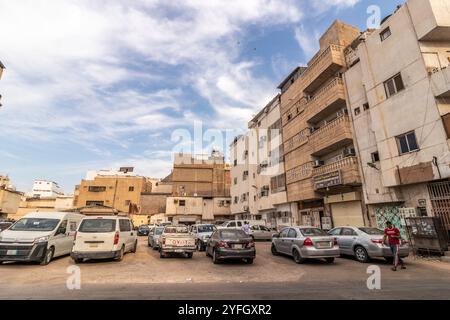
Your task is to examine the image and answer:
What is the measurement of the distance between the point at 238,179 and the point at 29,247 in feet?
114

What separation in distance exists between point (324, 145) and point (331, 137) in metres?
1.00

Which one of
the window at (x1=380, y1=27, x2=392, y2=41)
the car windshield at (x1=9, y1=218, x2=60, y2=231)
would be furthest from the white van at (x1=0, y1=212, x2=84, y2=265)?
the window at (x1=380, y1=27, x2=392, y2=41)

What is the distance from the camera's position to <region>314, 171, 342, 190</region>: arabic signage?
19797 millimetres

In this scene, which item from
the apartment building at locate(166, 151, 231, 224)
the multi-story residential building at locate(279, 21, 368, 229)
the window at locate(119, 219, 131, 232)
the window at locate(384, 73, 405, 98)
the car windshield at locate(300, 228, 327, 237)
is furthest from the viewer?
the apartment building at locate(166, 151, 231, 224)

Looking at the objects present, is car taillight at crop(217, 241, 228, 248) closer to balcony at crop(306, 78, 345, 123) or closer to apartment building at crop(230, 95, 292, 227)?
balcony at crop(306, 78, 345, 123)

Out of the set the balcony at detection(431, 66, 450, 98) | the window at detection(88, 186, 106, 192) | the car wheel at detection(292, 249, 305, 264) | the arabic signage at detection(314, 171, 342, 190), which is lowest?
the car wheel at detection(292, 249, 305, 264)

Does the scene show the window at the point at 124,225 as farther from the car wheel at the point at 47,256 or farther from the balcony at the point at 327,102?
the balcony at the point at 327,102

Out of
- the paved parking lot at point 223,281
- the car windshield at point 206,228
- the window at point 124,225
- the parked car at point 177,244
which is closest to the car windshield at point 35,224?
the paved parking lot at point 223,281

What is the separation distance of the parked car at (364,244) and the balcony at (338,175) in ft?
21.9

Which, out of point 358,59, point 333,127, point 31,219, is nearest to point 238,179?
point 333,127

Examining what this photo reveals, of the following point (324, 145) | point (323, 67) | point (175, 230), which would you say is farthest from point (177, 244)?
point (323, 67)

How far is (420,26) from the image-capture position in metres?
14.5

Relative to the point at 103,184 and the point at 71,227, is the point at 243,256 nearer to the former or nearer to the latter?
the point at 71,227

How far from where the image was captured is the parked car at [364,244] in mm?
10938
